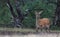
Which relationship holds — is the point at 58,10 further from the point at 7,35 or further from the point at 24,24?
the point at 7,35

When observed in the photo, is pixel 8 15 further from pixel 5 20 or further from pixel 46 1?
pixel 46 1

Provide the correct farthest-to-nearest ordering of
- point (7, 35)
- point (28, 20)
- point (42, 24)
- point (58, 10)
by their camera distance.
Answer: point (28, 20) < point (58, 10) < point (42, 24) < point (7, 35)

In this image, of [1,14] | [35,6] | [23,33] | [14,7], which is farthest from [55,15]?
[23,33]

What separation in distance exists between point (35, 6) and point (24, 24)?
963mm

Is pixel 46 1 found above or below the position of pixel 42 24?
above

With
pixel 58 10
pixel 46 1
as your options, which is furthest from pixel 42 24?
pixel 46 1

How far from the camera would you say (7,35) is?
5910 millimetres

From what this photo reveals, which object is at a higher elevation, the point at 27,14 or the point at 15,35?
the point at 27,14

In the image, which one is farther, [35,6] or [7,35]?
[35,6]

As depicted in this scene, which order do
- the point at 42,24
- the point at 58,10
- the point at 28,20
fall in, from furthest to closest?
the point at 28,20 < the point at 58,10 < the point at 42,24

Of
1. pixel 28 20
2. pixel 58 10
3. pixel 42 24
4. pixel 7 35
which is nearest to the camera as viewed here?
pixel 7 35

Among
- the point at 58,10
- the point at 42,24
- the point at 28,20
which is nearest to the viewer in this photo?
the point at 42,24

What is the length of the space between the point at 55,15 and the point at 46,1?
0.83 m

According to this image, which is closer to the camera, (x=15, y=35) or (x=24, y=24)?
(x=15, y=35)
